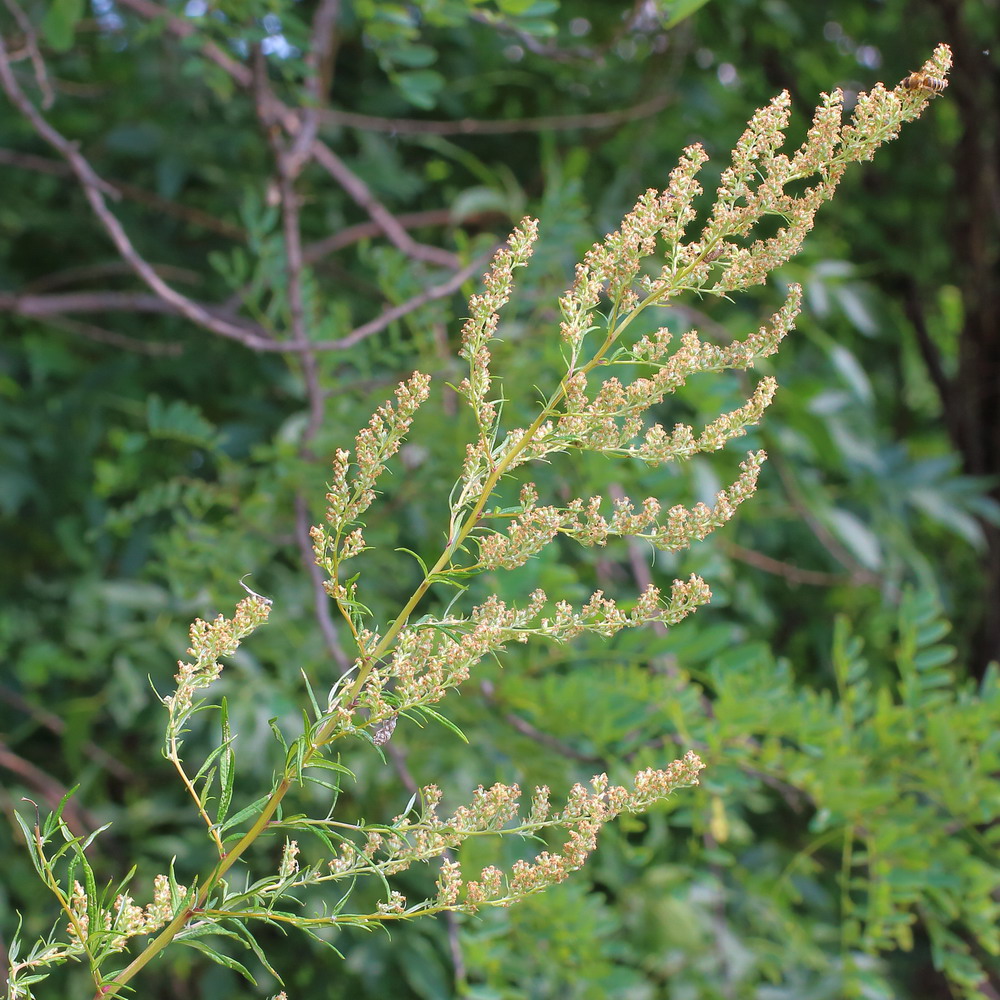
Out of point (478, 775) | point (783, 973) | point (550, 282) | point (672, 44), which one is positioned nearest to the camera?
point (478, 775)

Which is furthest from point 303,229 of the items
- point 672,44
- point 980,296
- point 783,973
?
point 783,973

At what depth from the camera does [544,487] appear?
4.09ft

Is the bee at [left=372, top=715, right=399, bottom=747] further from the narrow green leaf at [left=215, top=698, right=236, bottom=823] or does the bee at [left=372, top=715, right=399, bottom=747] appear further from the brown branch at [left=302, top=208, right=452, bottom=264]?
the brown branch at [left=302, top=208, right=452, bottom=264]

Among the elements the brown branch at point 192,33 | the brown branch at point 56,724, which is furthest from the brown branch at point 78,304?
the brown branch at point 56,724

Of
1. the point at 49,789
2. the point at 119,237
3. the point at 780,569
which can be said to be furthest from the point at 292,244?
the point at 780,569

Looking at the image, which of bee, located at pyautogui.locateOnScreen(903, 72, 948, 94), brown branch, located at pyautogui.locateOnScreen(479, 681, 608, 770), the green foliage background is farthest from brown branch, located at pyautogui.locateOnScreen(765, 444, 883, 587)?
bee, located at pyautogui.locateOnScreen(903, 72, 948, 94)

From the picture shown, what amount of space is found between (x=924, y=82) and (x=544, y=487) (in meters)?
0.81

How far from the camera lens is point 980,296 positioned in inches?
77.5

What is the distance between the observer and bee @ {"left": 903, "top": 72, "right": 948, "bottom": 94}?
0.46 metres

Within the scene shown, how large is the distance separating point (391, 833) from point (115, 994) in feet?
0.40

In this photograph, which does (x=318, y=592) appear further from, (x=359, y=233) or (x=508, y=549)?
(x=359, y=233)

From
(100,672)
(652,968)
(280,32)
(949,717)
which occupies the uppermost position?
(280,32)

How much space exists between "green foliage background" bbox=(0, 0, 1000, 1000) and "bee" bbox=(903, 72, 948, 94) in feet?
1.95

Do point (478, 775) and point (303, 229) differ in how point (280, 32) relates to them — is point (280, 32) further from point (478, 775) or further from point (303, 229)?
point (478, 775)
